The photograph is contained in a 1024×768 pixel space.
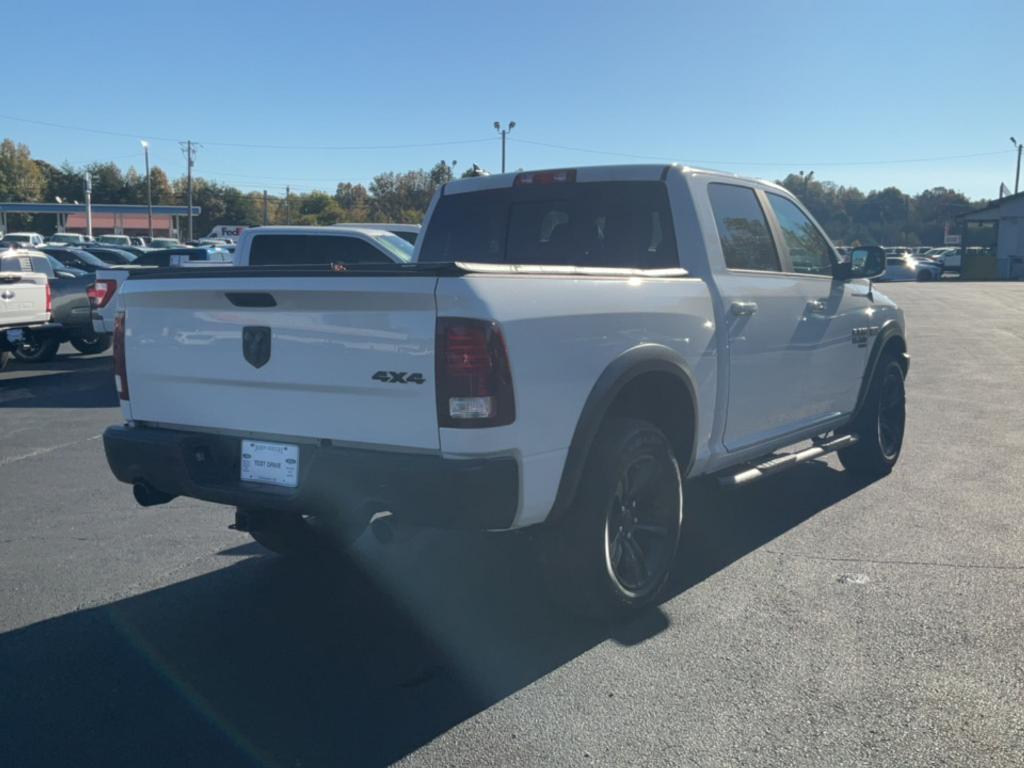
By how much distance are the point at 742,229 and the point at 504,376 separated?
2681 millimetres

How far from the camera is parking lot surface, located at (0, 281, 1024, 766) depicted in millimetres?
3592

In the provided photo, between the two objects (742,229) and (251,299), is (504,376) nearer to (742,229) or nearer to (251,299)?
(251,299)

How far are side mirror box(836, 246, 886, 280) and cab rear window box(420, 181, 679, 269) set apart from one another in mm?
1869

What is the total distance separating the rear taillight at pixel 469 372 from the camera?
379cm

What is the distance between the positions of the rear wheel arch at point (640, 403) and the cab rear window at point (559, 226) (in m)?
0.81

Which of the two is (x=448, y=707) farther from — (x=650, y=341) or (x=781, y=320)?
(x=781, y=320)

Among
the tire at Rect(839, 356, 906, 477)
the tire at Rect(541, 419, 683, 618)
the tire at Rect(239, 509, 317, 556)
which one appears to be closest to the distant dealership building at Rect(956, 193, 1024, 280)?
the tire at Rect(839, 356, 906, 477)

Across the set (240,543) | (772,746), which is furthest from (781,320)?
(240,543)

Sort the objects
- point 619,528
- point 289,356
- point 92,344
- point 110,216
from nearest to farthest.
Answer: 1. point 289,356
2. point 619,528
3. point 92,344
4. point 110,216

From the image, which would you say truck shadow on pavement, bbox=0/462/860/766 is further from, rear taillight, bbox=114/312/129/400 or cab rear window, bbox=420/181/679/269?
cab rear window, bbox=420/181/679/269

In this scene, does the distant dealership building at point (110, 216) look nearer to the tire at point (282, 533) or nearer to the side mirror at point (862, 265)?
the side mirror at point (862, 265)

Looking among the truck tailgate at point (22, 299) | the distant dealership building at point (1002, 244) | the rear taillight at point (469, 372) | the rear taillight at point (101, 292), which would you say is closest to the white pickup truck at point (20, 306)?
the truck tailgate at point (22, 299)

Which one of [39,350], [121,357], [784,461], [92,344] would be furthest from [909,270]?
[121,357]

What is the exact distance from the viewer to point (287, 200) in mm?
104562
